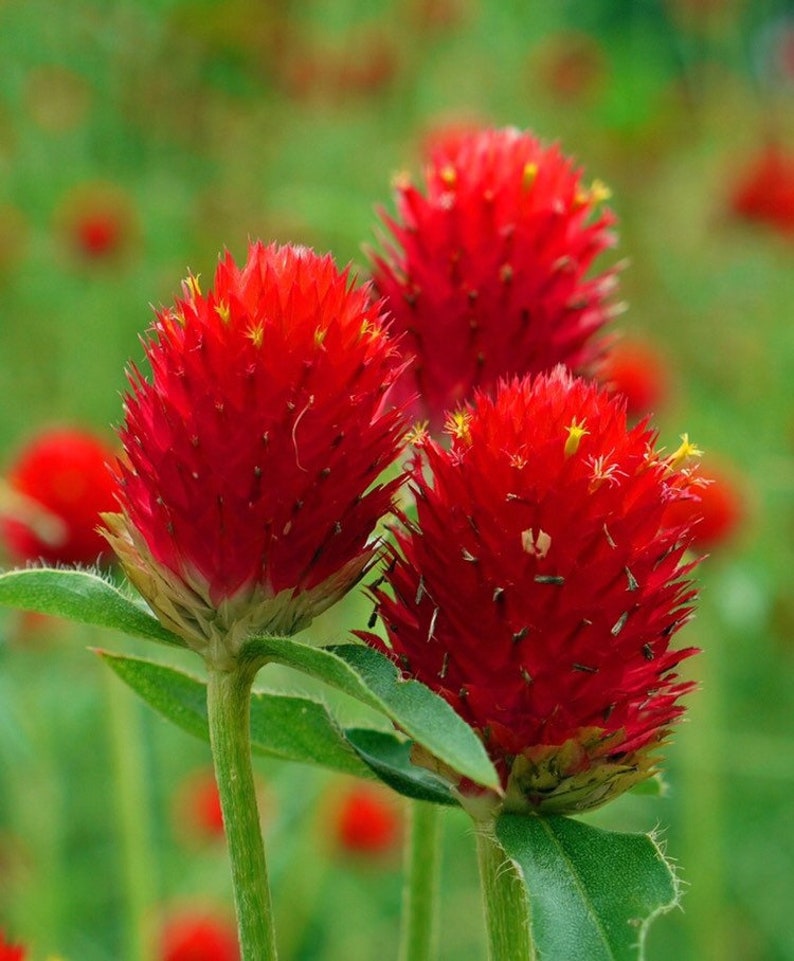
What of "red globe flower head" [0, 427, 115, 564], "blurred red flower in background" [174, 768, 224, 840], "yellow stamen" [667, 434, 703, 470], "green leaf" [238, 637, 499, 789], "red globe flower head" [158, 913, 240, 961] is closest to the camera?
"green leaf" [238, 637, 499, 789]

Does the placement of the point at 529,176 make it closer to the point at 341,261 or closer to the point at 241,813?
the point at 241,813

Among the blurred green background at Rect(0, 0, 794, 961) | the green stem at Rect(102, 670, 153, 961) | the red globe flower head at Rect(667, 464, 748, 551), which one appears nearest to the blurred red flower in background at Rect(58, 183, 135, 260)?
the blurred green background at Rect(0, 0, 794, 961)

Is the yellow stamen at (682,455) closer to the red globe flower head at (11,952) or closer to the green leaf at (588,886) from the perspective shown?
the green leaf at (588,886)

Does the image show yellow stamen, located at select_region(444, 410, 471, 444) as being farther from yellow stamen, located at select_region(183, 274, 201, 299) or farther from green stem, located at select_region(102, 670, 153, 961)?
green stem, located at select_region(102, 670, 153, 961)

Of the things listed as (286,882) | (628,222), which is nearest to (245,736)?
(286,882)

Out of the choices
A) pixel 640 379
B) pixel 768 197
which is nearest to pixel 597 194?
pixel 640 379

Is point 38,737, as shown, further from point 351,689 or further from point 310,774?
point 351,689
